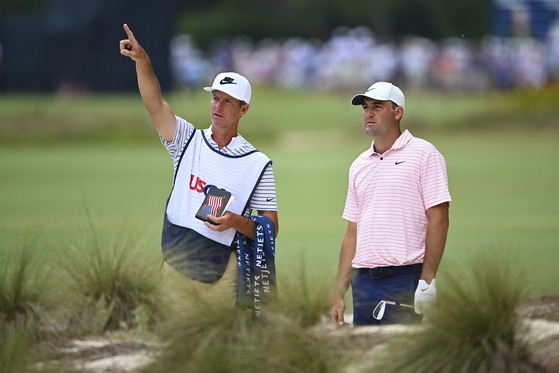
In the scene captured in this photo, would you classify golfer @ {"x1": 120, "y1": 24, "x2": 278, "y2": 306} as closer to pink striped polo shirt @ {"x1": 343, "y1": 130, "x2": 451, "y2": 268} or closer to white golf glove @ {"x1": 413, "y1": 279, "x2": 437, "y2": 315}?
pink striped polo shirt @ {"x1": 343, "y1": 130, "x2": 451, "y2": 268}

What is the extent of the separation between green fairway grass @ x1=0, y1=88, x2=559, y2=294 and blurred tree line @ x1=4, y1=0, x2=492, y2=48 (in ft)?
84.4

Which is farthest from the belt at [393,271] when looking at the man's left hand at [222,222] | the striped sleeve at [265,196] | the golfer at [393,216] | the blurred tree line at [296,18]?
the blurred tree line at [296,18]

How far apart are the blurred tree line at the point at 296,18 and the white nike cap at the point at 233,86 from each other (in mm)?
56767

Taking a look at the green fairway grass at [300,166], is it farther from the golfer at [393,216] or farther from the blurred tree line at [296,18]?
the blurred tree line at [296,18]

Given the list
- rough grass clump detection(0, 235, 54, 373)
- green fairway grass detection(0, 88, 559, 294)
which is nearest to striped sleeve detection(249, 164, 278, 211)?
green fairway grass detection(0, 88, 559, 294)

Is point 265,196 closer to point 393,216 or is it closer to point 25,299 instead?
point 393,216

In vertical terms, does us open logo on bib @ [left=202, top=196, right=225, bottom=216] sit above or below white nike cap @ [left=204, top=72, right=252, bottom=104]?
below

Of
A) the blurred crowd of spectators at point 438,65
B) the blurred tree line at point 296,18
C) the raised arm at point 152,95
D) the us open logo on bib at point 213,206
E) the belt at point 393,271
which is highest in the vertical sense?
the blurred tree line at point 296,18

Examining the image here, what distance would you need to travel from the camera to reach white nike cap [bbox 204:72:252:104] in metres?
6.08

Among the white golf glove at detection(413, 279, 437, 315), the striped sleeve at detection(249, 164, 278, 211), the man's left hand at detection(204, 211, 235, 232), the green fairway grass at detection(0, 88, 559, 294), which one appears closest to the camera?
the white golf glove at detection(413, 279, 437, 315)

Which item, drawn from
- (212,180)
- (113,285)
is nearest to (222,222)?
(212,180)

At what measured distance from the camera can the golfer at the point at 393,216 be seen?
5.82 metres

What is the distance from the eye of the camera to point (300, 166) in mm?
24859

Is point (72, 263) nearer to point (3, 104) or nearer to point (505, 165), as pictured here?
point (505, 165)
